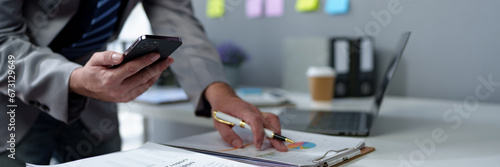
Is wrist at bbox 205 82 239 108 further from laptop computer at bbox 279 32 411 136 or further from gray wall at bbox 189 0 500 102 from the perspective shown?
gray wall at bbox 189 0 500 102

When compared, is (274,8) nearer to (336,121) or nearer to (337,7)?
(337,7)

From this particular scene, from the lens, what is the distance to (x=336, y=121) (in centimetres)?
98

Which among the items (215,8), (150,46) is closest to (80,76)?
(150,46)

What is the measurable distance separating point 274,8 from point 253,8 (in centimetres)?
13

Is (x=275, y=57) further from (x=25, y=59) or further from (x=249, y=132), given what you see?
(x=25, y=59)

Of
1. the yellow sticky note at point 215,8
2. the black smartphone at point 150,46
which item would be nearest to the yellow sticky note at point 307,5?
the yellow sticky note at point 215,8

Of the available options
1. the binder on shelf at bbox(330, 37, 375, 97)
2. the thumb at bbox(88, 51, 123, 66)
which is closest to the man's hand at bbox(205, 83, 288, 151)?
the thumb at bbox(88, 51, 123, 66)

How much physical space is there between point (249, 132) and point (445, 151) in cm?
36

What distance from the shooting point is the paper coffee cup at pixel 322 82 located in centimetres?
134

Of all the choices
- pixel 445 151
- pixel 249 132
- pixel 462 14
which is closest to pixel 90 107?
pixel 249 132

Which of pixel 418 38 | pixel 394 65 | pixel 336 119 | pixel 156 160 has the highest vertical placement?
pixel 418 38

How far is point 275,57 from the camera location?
184cm

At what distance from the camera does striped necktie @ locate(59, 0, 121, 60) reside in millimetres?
938

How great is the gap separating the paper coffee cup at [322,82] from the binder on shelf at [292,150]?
0.57 m
